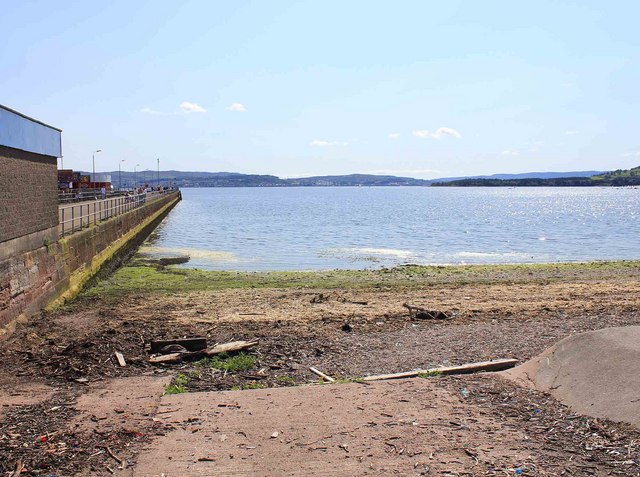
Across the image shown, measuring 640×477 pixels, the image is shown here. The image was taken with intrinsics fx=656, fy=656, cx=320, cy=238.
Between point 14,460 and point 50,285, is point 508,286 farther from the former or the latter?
point 14,460

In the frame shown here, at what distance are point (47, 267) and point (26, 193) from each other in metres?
2.18

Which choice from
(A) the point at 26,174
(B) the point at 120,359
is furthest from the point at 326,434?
(A) the point at 26,174

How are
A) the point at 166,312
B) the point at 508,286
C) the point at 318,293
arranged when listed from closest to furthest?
the point at 166,312, the point at 318,293, the point at 508,286

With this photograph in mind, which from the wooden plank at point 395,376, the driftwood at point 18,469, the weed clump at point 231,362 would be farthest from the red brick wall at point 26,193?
the wooden plank at point 395,376

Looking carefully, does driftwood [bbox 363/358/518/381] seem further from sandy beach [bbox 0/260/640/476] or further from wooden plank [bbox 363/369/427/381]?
sandy beach [bbox 0/260/640/476]

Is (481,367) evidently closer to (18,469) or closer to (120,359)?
(120,359)

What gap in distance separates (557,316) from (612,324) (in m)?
1.42

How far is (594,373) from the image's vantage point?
7875 millimetres

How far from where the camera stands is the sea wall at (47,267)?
12.3 m

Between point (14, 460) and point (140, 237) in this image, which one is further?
point (140, 237)

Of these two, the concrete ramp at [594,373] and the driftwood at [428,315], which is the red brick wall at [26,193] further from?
the concrete ramp at [594,373]

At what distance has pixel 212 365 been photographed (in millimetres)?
9766

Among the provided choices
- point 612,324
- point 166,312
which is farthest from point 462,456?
point 166,312

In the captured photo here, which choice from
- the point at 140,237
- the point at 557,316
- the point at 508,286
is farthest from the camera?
the point at 140,237
